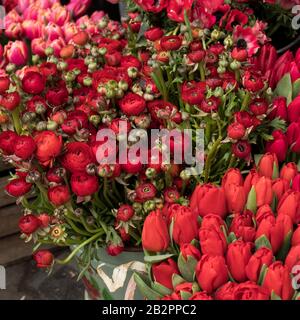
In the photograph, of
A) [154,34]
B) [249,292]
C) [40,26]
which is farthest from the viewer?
[40,26]

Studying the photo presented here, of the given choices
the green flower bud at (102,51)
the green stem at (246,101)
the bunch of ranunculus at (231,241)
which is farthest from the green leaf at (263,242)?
the green flower bud at (102,51)

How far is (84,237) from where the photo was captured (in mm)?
957

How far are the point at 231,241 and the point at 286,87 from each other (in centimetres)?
35

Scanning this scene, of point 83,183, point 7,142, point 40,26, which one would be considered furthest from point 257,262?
point 40,26

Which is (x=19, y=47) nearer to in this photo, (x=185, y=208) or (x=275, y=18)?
(x=275, y=18)

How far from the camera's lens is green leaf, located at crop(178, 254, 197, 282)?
2.40ft

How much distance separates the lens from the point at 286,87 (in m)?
1.00

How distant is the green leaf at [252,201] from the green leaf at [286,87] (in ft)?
0.80

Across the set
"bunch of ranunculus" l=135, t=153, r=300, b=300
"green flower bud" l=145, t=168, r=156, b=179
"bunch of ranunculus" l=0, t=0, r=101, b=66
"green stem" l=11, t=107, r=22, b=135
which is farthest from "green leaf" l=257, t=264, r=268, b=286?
"bunch of ranunculus" l=0, t=0, r=101, b=66

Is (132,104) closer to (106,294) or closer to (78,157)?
(78,157)

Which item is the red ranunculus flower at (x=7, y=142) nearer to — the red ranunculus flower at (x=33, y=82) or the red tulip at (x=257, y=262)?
the red ranunculus flower at (x=33, y=82)

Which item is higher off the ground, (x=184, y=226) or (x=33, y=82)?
(x=33, y=82)

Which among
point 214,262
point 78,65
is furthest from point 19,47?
point 214,262

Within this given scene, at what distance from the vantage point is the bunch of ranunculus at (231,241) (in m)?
0.70
